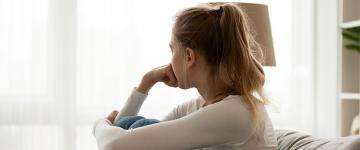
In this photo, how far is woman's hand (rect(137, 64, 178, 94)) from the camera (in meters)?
1.65

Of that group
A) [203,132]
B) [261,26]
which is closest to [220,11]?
[203,132]

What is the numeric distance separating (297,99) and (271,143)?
6.28 feet

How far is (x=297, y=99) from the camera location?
3.32 metres

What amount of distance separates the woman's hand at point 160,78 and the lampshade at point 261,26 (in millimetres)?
582

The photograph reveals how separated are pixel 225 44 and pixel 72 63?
5.12ft

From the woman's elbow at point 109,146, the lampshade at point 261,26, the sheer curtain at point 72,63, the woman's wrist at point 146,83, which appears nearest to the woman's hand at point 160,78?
the woman's wrist at point 146,83

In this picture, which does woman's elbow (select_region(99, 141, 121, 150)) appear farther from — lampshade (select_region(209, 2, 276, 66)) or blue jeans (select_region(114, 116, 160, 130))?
lampshade (select_region(209, 2, 276, 66))

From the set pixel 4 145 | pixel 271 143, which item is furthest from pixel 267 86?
pixel 271 143

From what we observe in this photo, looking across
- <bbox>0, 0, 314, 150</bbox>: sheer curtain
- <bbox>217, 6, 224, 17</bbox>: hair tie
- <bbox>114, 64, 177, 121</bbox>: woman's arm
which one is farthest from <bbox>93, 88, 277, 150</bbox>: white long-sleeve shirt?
<bbox>0, 0, 314, 150</bbox>: sheer curtain

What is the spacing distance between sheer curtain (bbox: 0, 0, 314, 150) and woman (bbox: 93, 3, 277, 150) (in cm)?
123

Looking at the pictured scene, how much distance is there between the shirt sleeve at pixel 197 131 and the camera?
4.38 ft

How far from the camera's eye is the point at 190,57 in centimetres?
145

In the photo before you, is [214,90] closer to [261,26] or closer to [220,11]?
[220,11]

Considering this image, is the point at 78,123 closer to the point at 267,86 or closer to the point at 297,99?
the point at 267,86
